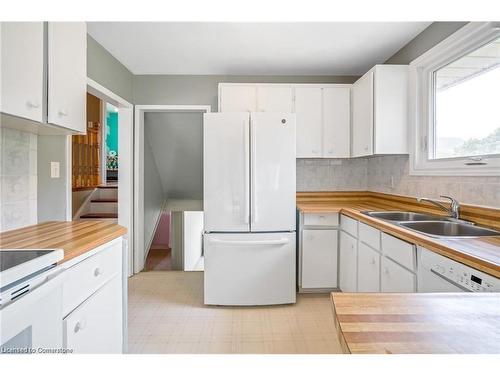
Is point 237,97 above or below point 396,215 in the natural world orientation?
above

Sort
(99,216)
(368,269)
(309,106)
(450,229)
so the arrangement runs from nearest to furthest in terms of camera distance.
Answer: (450,229) < (368,269) < (309,106) < (99,216)

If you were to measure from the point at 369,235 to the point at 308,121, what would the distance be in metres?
1.46

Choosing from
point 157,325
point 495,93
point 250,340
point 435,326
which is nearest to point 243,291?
point 250,340

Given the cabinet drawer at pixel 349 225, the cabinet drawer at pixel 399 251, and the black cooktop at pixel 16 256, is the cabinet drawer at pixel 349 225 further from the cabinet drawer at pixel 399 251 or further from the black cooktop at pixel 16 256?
the black cooktop at pixel 16 256

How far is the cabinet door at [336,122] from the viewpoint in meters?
3.00

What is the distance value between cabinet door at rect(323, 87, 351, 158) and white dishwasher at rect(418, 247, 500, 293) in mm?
1755

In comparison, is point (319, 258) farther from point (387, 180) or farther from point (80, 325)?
point (80, 325)

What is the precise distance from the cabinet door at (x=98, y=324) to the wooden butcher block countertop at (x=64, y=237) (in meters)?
0.25

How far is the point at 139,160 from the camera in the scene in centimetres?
328

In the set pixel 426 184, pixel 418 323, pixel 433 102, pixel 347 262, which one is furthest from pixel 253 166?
pixel 418 323

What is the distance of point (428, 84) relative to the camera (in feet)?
7.50

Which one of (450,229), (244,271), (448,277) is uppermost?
(450,229)

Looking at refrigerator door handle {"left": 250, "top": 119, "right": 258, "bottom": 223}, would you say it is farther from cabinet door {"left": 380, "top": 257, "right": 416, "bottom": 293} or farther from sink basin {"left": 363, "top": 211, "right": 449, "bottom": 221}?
cabinet door {"left": 380, "top": 257, "right": 416, "bottom": 293}
